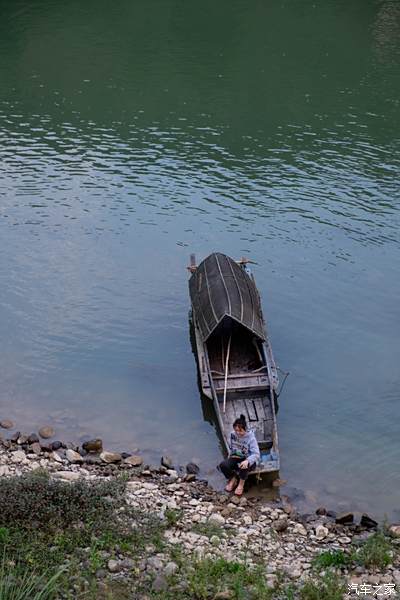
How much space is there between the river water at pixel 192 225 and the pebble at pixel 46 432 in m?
0.48

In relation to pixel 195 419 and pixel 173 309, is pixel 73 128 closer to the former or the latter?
pixel 173 309

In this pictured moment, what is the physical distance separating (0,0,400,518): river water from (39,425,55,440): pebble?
0.48m

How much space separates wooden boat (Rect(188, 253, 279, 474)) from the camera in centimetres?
1842

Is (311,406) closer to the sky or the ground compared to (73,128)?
closer to the ground

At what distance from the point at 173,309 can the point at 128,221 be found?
7.13 meters

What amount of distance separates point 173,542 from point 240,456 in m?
3.51

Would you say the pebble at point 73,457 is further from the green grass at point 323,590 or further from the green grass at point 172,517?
the green grass at point 323,590

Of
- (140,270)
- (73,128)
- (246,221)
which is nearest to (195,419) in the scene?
(140,270)

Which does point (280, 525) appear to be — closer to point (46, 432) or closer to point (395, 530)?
point (395, 530)

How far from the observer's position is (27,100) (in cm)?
4234

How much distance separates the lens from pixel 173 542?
545 inches

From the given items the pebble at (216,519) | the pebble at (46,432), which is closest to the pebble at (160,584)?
the pebble at (216,519)

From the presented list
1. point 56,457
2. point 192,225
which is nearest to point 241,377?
point 56,457

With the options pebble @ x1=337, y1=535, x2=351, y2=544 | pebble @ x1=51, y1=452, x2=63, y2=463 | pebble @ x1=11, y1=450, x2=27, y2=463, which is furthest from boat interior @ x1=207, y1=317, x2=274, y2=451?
pebble @ x1=11, y1=450, x2=27, y2=463
